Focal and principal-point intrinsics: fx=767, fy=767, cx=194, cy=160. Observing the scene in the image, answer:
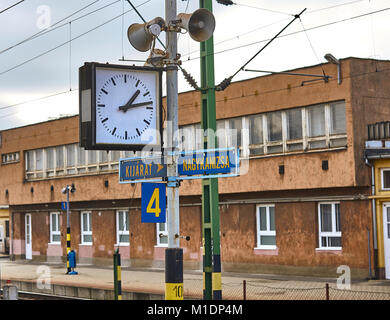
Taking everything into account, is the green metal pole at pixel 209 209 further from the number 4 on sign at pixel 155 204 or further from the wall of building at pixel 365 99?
the wall of building at pixel 365 99

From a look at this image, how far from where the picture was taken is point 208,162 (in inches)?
408

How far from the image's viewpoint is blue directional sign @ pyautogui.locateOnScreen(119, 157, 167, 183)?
10479mm

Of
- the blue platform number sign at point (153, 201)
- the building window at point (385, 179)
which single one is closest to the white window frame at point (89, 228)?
the building window at point (385, 179)

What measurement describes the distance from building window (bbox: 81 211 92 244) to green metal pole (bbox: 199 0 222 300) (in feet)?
70.9

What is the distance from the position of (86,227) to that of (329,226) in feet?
52.4

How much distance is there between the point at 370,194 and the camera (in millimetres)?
24453

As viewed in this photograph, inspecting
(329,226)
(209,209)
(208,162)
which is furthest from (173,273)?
(329,226)

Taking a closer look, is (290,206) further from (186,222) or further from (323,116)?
(186,222)

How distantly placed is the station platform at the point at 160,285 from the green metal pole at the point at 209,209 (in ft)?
5.09

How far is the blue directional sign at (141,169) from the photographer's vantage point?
34.4 feet

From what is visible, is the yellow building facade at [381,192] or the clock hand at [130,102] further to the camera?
the yellow building facade at [381,192]

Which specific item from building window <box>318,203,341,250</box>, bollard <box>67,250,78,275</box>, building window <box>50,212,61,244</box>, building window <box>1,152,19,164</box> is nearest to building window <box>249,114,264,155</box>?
building window <box>318,203,341,250</box>

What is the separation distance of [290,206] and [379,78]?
5.34 meters

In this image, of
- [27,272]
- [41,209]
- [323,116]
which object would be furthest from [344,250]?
[41,209]
